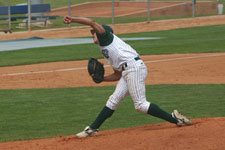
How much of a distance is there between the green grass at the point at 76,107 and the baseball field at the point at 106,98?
0.05ft

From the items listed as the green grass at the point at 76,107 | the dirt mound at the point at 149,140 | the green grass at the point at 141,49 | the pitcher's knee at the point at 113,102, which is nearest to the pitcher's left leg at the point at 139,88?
the pitcher's knee at the point at 113,102

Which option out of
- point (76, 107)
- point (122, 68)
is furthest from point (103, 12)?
point (122, 68)

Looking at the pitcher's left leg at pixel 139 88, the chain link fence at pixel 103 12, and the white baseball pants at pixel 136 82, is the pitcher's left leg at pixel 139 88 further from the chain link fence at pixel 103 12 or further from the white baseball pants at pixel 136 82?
the chain link fence at pixel 103 12

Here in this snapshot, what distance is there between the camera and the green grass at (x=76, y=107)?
8.87 meters

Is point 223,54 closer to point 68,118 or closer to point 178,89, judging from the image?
point 178,89

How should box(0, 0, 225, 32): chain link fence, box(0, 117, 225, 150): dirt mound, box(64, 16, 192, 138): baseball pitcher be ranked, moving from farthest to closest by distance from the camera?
box(0, 0, 225, 32): chain link fence → box(64, 16, 192, 138): baseball pitcher → box(0, 117, 225, 150): dirt mound

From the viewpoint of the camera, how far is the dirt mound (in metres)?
6.72

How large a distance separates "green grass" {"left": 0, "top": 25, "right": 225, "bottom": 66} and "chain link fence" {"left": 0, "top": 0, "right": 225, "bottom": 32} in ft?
17.4

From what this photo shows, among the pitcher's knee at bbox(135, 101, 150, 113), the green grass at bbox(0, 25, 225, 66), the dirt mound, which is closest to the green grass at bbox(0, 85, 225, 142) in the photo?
the dirt mound

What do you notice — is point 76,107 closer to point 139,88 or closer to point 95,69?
point 95,69

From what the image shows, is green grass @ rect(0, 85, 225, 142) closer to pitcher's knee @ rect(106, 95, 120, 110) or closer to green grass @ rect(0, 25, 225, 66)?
pitcher's knee @ rect(106, 95, 120, 110)

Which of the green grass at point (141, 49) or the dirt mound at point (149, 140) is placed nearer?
the dirt mound at point (149, 140)

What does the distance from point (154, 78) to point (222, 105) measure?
382 cm

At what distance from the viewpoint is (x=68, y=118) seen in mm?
9531
